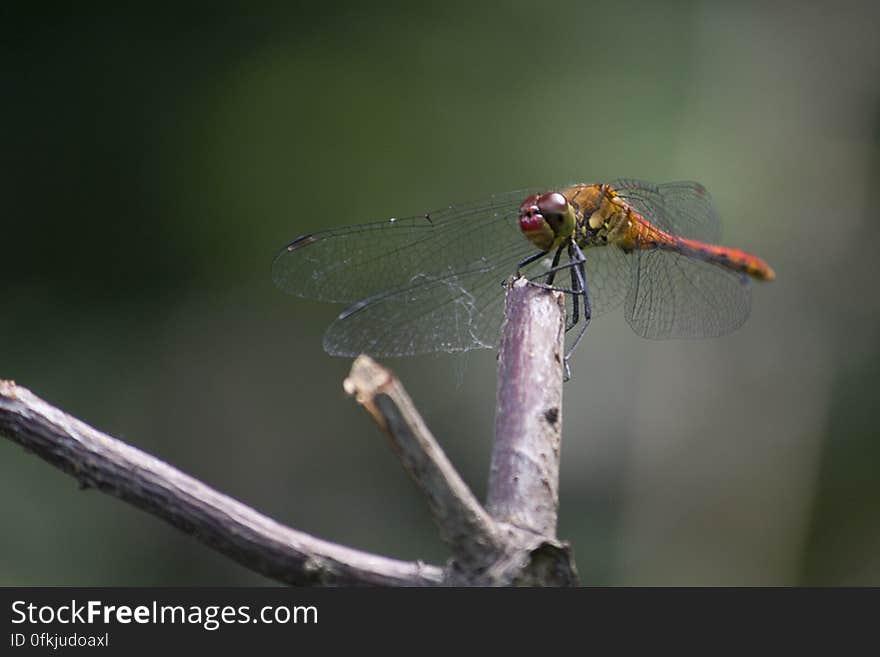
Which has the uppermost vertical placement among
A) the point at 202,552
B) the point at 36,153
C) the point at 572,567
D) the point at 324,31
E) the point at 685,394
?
the point at 324,31

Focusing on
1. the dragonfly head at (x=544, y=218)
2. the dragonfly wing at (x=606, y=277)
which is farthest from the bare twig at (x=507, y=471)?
the dragonfly wing at (x=606, y=277)

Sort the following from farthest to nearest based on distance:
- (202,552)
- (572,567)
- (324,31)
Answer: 1. (324,31)
2. (202,552)
3. (572,567)

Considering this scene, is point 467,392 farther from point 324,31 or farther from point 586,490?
point 324,31

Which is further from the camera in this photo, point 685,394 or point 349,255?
point 685,394

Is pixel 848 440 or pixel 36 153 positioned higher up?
pixel 36 153

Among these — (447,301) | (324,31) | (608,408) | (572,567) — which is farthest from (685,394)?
(572,567)

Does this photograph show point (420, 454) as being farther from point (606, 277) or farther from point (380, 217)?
point (380, 217)

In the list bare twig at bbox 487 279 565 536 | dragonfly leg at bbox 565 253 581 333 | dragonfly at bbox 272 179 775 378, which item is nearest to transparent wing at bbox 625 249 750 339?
dragonfly at bbox 272 179 775 378

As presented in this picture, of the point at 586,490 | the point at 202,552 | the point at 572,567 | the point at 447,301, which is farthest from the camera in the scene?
the point at 586,490

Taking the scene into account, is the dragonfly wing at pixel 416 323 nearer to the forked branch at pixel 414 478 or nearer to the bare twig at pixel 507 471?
the bare twig at pixel 507 471
